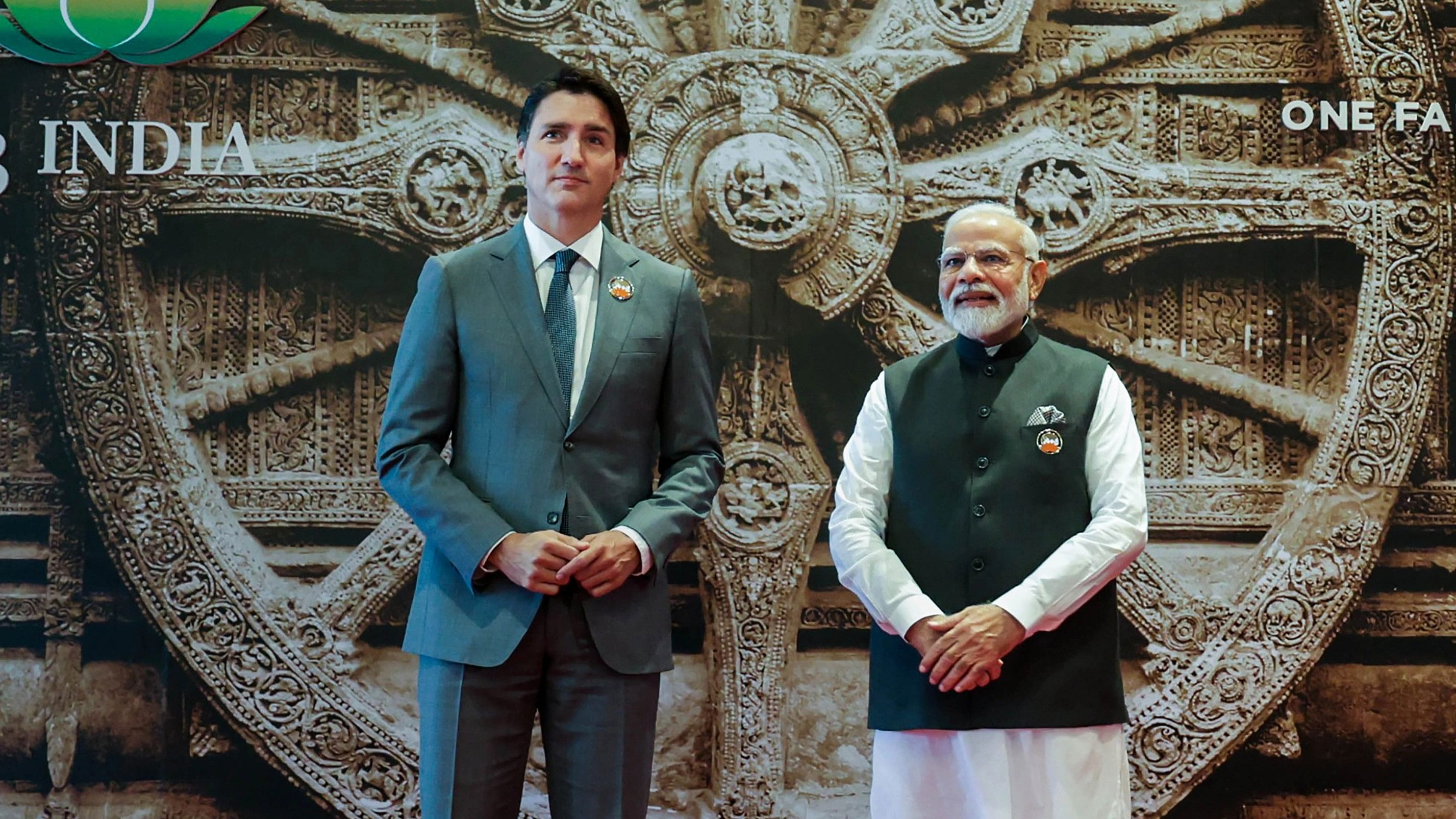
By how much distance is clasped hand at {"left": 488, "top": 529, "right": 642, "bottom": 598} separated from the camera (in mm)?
1946

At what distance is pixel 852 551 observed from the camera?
221 cm

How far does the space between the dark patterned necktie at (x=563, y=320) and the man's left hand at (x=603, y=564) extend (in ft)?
0.76

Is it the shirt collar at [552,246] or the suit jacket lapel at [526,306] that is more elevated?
the shirt collar at [552,246]

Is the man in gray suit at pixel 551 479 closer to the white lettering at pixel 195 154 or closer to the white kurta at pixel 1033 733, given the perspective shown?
the white kurta at pixel 1033 733

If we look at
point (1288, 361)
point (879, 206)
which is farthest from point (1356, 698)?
point (879, 206)

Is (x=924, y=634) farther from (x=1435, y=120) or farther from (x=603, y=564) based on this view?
(x=1435, y=120)

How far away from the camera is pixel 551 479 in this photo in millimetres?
2025

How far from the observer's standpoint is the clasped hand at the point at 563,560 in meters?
1.95

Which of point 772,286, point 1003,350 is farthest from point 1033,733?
point 772,286

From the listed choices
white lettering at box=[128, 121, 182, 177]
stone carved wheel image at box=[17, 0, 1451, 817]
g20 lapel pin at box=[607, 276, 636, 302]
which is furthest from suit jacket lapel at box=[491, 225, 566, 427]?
white lettering at box=[128, 121, 182, 177]

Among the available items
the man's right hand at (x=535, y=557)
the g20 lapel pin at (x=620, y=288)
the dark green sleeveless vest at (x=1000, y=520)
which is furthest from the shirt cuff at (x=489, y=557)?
the dark green sleeveless vest at (x=1000, y=520)

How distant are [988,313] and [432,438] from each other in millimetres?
1025

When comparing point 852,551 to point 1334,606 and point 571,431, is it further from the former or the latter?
point 1334,606

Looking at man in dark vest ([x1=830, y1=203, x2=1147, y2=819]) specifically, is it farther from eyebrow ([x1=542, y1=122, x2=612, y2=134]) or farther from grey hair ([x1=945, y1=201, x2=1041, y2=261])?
eyebrow ([x1=542, y1=122, x2=612, y2=134])
